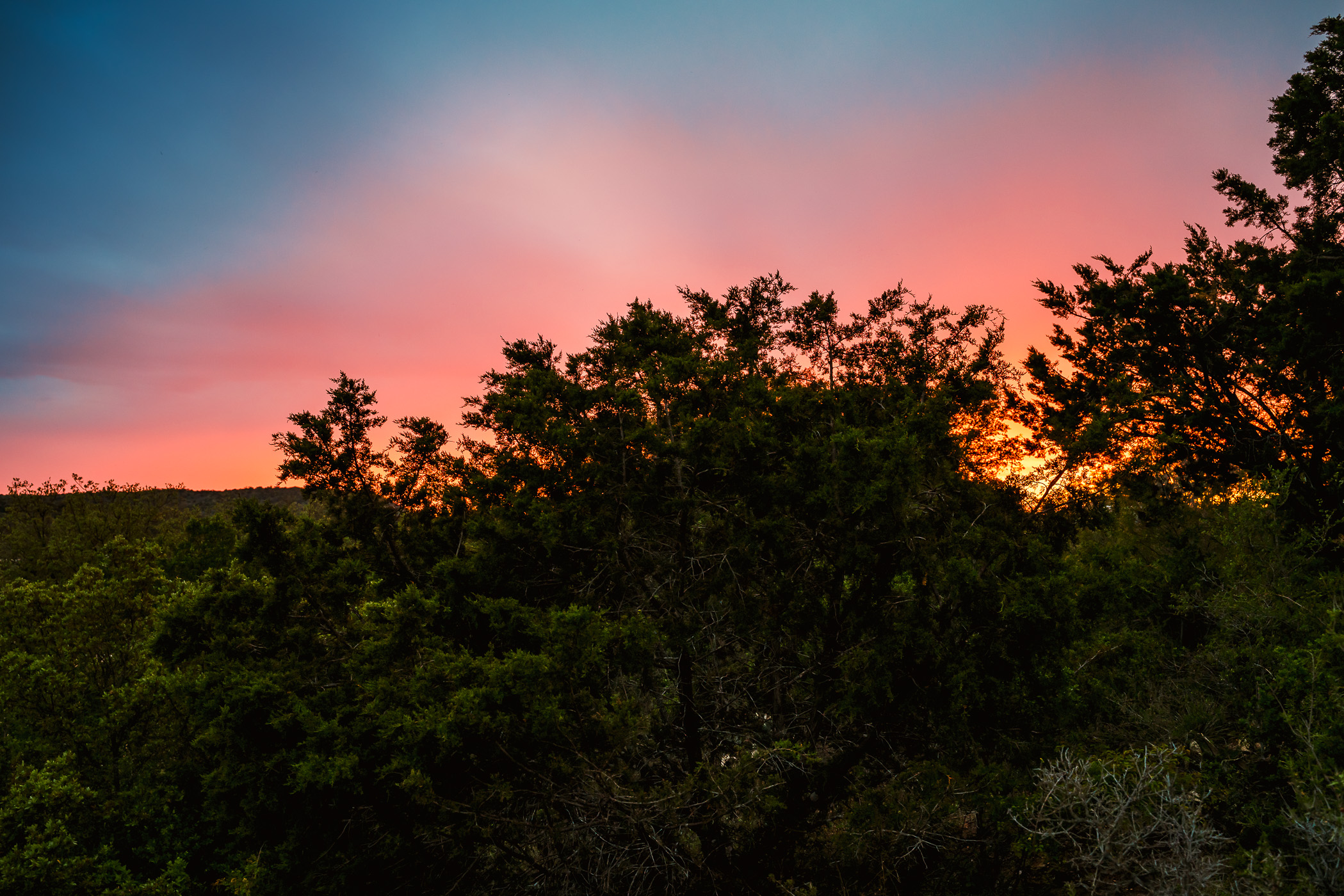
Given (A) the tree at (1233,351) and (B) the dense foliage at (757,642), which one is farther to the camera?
(A) the tree at (1233,351)

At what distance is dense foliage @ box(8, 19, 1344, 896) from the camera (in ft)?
29.8

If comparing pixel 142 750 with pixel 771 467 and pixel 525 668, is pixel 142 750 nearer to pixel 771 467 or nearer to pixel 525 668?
pixel 525 668

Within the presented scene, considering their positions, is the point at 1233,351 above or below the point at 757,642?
above

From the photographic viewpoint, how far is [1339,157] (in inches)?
476

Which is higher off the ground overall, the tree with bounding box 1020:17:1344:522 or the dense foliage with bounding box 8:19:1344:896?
the tree with bounding box 1020:17:1344:522

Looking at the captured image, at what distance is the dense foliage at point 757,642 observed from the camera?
9.09m

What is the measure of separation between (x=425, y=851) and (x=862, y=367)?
1226 centimetres

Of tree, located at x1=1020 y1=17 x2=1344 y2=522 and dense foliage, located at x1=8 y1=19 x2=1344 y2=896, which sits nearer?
dense foliage, located at x1=8 y1=19 x2=1344 y2=896

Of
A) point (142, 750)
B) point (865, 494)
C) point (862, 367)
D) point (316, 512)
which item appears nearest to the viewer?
point (865, 494)

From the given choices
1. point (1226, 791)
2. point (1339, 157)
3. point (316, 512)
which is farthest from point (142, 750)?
point (1339, 157)

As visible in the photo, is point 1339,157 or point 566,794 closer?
point 566,794

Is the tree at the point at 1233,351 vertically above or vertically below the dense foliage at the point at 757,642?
above

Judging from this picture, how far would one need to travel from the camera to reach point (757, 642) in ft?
37.3

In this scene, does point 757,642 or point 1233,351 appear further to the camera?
point 1233,351
